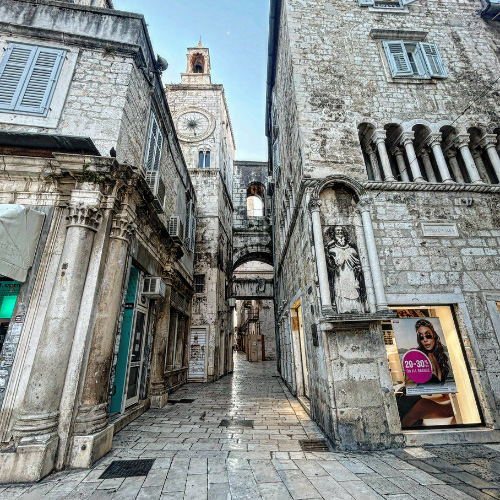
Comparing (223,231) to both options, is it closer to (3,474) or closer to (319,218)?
(319,218)

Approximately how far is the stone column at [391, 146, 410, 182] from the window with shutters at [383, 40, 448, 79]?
2.13 meters

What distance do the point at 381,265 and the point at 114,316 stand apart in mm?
5242

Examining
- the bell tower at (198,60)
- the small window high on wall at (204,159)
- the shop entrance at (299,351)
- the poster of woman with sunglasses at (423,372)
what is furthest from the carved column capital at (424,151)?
the bell tower at (198,60)

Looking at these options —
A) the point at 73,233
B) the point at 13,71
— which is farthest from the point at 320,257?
the point at 13,71

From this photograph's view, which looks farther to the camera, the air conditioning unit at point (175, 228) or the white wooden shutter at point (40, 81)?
the air conditioning unit at point (175, 228)

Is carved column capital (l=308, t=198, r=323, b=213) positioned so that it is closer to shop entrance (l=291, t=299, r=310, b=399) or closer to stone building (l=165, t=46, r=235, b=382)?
shop entrance (l=291, t=299, r=310, b=399)

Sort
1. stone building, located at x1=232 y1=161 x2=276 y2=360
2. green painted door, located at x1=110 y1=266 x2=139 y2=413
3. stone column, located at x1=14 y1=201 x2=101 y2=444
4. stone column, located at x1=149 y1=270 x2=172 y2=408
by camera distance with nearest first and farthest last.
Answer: stone column, located at x1=14 y1=201 x2=101 y2=444 → green painted door, located at x1=110 y1=266 x2=139 y2=413 → stone column, located at x1=149 y1=270 x2=172 y2=408 → stone building, located at x1=232 y1=161 x2=276 y2=360

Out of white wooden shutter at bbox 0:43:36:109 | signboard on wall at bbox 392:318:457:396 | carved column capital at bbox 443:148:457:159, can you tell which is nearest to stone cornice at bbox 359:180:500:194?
carved column capital at bbox 443:148:457:159

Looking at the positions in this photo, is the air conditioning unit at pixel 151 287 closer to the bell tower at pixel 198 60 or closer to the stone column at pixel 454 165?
the stone column at pixel 454 165

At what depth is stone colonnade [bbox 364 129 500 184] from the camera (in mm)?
6098

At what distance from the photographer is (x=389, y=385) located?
4.45 metres

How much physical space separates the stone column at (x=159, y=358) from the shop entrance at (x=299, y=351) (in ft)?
13.0

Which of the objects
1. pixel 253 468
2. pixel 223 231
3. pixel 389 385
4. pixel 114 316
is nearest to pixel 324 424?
pixel 389 385

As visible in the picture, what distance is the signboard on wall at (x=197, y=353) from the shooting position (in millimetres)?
11484
